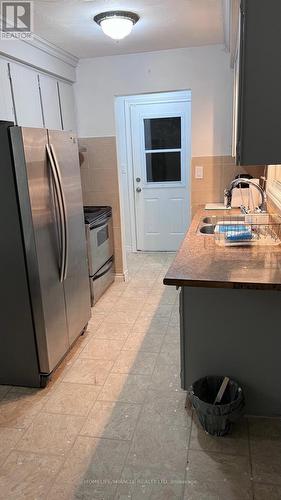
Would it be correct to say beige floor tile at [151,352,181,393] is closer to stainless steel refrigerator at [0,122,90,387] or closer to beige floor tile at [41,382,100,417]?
beige floor tile at [41,382,100,417]

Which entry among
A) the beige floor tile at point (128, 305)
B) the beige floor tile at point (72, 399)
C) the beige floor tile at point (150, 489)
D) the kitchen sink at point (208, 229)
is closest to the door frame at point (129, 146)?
the beige floor tile at point (128, 305)

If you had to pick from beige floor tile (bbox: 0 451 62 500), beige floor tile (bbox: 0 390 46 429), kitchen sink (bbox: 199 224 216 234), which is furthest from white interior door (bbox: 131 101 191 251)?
beige floor tile (bbox: 0 451 62 500)

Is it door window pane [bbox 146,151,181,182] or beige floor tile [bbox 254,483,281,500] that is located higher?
door window pane [bbox 146,151,181,182]

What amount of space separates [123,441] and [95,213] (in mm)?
2319

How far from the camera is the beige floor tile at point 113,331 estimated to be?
9.71 feet

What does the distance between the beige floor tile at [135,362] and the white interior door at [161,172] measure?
8.76ft

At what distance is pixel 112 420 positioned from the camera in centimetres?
202

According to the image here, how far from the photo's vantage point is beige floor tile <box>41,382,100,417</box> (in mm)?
2123

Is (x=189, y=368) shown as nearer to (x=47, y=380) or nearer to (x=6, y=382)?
(x=47, y=380)

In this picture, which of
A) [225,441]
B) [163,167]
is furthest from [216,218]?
[163,167]

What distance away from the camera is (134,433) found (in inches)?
75.5

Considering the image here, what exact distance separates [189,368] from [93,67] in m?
3.19

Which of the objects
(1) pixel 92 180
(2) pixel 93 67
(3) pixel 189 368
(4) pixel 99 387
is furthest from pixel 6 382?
(2) pixel 93 67

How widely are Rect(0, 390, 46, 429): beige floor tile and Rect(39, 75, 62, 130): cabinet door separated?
7.35 ft
